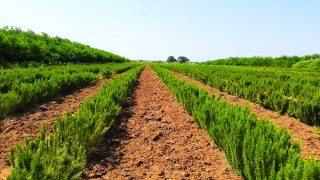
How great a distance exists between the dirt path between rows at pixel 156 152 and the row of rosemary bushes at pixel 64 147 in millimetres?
246

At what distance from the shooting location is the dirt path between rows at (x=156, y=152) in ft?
10.0

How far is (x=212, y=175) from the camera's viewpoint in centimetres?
305

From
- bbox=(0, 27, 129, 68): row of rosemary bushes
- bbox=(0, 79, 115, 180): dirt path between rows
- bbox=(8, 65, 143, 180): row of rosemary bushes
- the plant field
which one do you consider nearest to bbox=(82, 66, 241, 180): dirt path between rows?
the plant field

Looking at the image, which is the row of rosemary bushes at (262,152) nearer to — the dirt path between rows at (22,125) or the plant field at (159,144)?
the plant field at (159,144)

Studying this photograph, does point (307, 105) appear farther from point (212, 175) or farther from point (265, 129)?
point (212, 175)

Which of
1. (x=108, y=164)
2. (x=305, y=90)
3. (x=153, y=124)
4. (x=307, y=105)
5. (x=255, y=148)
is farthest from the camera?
(x=305, y=90)

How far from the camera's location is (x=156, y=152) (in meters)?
3.67

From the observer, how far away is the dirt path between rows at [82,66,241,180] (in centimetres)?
305

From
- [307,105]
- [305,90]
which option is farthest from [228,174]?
[305,90]

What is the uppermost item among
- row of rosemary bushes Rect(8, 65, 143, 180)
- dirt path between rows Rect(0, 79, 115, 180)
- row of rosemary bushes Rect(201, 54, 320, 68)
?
row of rosemary bushes Rect(201, 54, 320, 68)

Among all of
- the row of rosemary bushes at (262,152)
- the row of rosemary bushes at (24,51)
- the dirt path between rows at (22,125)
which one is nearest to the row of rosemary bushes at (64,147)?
the dirt path between rows at (22,125)

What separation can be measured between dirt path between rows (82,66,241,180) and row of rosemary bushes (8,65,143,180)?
25 cm

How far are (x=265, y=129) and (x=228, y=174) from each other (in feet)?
2.18

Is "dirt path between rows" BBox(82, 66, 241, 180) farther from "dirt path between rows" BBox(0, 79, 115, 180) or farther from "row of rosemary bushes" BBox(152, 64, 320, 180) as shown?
"dirt path between rows" BBox(0, 79, 115, 180)
